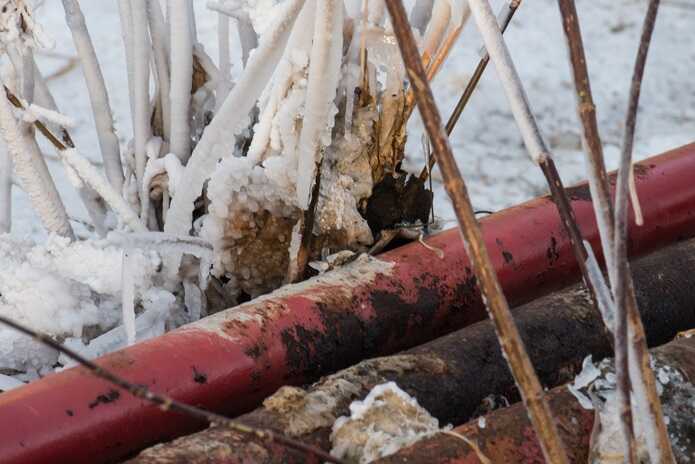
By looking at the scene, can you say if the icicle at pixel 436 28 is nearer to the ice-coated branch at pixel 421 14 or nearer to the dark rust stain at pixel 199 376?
the ice-coated branch at pixel 421 14

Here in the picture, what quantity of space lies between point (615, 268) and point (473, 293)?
0.51 m

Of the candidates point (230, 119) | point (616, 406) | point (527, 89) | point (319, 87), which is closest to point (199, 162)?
point (230, 119)

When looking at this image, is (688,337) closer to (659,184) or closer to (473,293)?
(473,293)

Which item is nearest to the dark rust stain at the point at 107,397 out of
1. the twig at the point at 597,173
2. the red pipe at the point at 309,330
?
the red pipe at the point at 309,330

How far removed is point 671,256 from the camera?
3.84 ft

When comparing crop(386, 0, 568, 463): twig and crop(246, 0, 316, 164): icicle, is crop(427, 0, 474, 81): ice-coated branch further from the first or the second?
crop(386, 0, 568, 463): twig

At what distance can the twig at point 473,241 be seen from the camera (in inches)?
22.6

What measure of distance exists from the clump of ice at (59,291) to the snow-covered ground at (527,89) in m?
0.71

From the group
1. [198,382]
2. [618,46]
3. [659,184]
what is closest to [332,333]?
[198,382]

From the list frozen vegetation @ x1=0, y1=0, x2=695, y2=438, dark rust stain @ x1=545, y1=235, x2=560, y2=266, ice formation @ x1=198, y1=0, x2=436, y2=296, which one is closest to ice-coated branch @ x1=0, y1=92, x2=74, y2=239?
frozen vegetation @ x1=0, y1=0, x2=695, y2=438

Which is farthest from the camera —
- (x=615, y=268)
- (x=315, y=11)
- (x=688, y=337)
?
(x=315, y=11)

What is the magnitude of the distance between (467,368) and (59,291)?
0.47 m

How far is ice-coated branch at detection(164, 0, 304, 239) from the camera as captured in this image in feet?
3.53

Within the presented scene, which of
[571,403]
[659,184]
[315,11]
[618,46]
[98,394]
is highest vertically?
[618,46]
